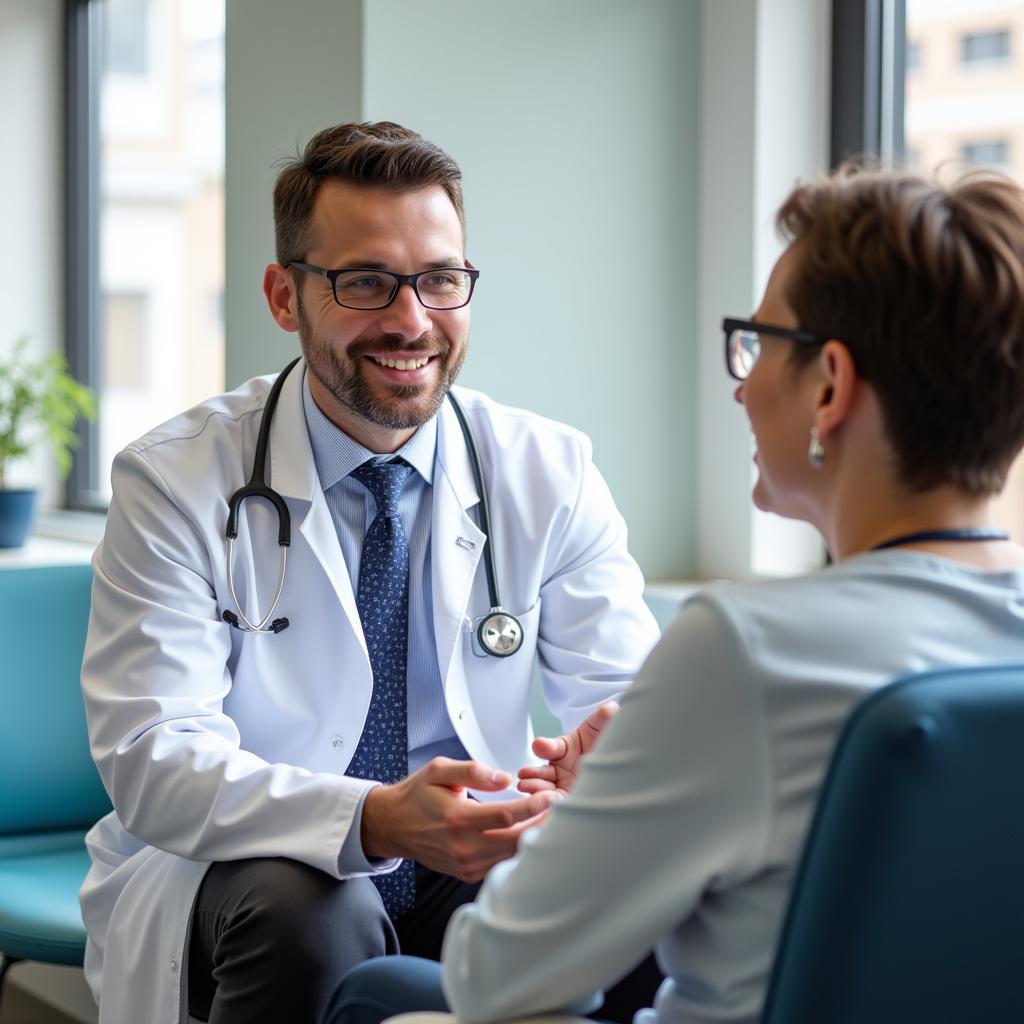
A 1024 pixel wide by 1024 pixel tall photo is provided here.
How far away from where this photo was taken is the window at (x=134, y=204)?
3.87 m

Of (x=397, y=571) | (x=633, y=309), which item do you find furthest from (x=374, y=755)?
(x=633, y=309)

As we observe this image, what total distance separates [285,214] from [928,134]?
1164 millimetres

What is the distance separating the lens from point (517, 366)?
2402 millimetres

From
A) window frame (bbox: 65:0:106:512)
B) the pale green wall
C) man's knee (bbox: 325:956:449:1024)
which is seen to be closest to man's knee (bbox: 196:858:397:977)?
man's knee (bbox: 325:956:449:1024)

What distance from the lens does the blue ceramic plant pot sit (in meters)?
3.41

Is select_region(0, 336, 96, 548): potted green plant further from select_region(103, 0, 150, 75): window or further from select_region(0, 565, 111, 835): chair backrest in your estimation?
select_region(0, 565, 111, 835): chair backrest

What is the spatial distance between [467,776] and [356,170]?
2.67 feet

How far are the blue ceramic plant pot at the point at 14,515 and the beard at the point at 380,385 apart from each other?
1910 millimetres

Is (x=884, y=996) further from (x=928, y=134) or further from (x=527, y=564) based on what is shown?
(x=928, y=134)

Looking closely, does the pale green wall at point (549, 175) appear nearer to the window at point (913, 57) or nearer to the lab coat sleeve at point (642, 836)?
the window at point (913, 57)

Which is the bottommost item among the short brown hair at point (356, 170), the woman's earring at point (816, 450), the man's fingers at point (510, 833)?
the man's fingers at point (510, 833)

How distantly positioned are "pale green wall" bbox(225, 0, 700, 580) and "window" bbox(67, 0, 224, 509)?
1.02m

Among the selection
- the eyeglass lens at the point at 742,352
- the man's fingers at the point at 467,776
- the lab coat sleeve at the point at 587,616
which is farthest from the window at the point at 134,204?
the eyeglass lens at the point at 742,352

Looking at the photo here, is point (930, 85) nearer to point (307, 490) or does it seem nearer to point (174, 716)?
point (307, 490)
